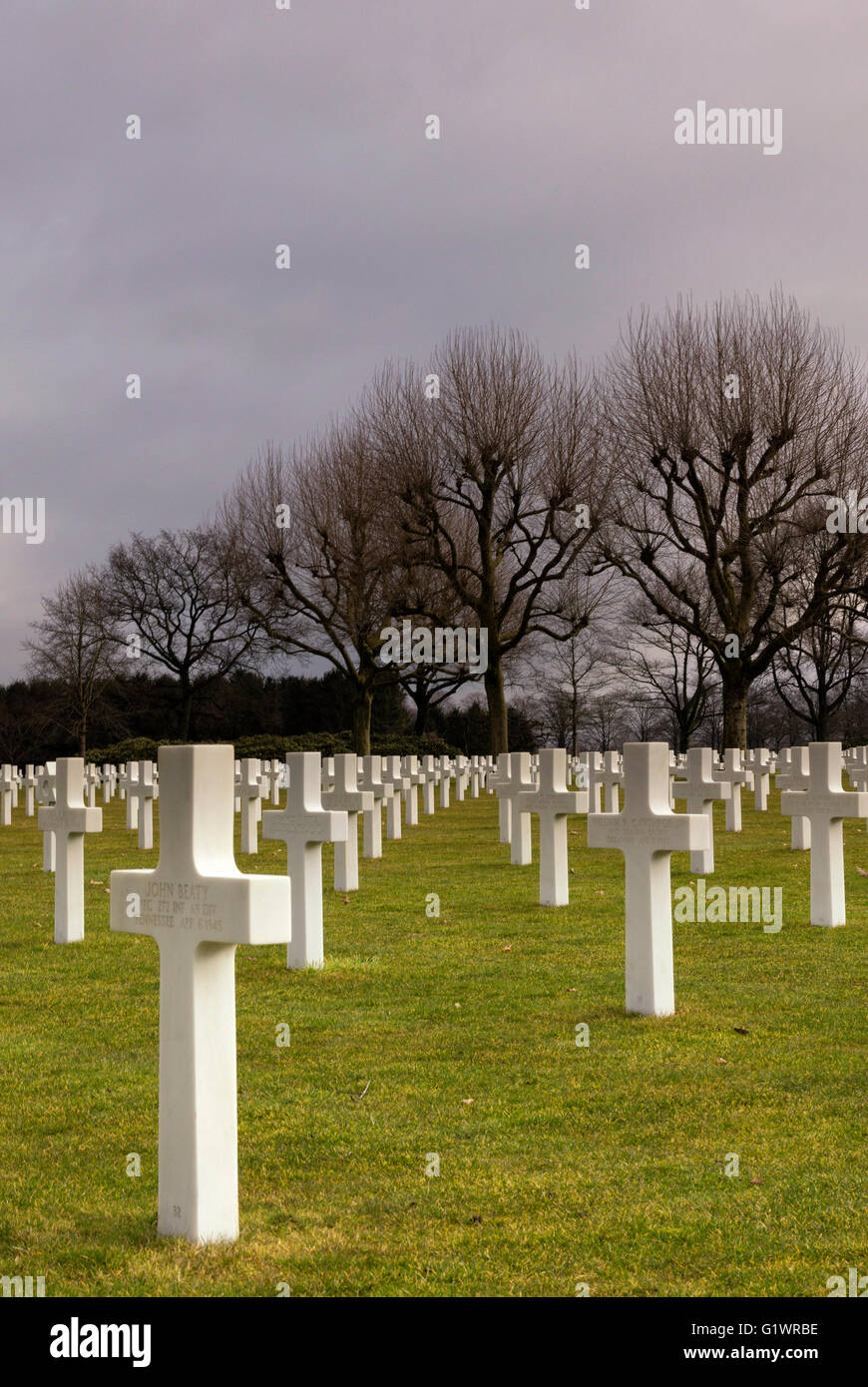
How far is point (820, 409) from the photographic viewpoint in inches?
1132

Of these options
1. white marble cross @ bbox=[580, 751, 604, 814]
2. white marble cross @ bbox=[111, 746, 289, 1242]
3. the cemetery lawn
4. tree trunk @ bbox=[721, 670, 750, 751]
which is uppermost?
tree trunk @ bbox=[721, 670, 750, 751]

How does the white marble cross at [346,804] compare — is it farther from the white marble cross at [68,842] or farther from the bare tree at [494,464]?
the bare tree at [494,464]

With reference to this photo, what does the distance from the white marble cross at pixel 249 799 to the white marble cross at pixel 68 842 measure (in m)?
6.48

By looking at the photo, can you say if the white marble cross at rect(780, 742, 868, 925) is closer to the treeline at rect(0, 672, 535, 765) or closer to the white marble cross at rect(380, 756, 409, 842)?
the white marble cross at rect(380, 756, 409, 842)

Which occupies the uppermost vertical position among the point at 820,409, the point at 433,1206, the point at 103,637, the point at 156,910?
the point at 820,409

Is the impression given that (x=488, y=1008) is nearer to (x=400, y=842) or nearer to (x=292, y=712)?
(x=400, y=842)

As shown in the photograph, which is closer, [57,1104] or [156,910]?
[156,910]

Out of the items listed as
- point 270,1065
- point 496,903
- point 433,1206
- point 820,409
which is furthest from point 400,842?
point 820,409

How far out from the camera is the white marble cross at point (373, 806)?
15.5 m

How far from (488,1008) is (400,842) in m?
11.3

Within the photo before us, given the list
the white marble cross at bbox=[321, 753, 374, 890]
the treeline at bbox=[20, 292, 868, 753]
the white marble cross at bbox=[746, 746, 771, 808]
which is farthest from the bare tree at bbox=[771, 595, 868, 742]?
the white marble cross at bbox=[321, 753, 374, 890]

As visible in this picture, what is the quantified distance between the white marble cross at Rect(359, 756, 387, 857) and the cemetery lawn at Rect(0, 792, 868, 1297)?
238 inches

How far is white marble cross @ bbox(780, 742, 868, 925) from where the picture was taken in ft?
30.3
